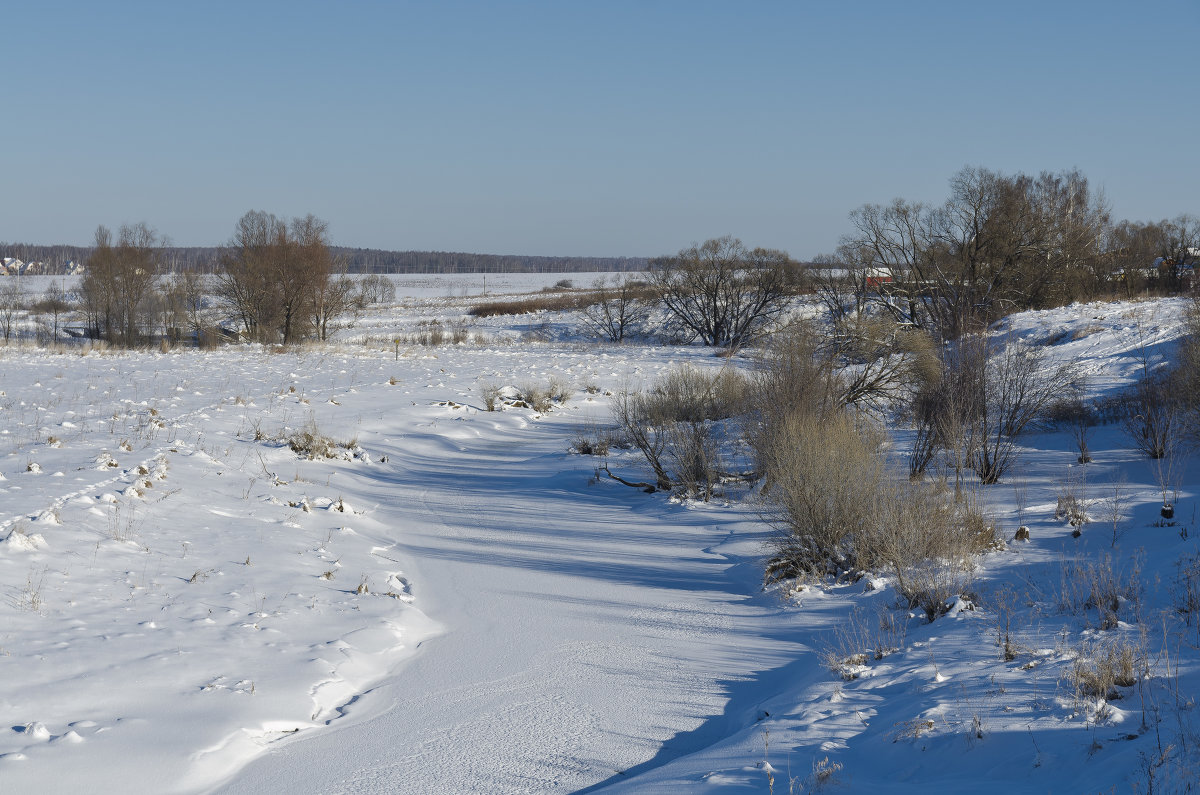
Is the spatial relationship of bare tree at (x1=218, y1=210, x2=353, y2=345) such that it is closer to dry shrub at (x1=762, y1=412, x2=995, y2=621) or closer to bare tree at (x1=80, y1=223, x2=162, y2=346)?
bare tree at (x1=80, y1=223, x2=162, y2=346)

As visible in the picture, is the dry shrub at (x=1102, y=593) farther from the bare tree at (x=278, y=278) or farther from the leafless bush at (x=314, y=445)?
the bare tree at (x=278, y=278)

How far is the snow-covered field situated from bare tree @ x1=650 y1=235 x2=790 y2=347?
28006 mm

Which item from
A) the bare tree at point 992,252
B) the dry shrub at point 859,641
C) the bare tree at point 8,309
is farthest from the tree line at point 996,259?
the bare tree at point 8,309

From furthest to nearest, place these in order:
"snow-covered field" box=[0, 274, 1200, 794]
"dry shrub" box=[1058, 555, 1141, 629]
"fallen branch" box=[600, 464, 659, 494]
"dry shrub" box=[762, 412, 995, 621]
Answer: "fallen branch" box=[600, 464, 659, 494]
"dry shrub" box=[762, 412, 995, 621]
"dry shrub" box=[1058, 555, 1141, 629]
"snow-covered field" box=[0, 274, 1200, 794]

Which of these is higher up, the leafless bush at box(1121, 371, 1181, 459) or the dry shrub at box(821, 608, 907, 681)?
the leafless bush at box(1121, 371, 1181, 459)

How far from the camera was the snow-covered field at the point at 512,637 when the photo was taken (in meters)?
4.50

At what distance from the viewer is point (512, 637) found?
6996mm

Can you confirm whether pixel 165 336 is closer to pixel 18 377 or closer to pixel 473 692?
pixel 18 377

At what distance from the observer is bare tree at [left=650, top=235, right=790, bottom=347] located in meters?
40.9

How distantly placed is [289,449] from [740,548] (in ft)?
24.7

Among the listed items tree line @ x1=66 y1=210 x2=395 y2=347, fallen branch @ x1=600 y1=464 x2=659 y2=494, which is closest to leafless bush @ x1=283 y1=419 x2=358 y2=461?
fallen branch @ x1=600 y1=464 x2=659 y2=494

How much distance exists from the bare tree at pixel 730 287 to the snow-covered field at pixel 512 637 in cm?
2801

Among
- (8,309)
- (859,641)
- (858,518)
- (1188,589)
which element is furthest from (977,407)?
(8,309)

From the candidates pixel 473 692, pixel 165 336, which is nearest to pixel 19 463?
pixel 473 692
